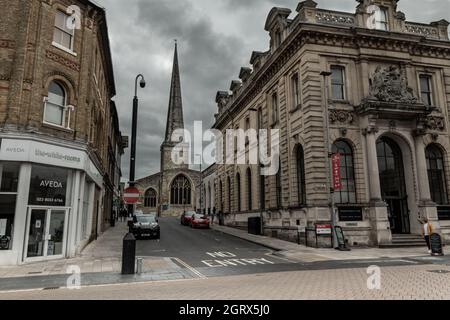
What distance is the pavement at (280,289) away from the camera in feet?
24.0

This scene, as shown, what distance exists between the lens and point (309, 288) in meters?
8.22

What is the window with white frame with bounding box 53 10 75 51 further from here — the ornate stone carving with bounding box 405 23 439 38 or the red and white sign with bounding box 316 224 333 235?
the ornate stone carving with bounding box 405 23 439 38

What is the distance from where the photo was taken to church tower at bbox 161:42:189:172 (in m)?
78.3

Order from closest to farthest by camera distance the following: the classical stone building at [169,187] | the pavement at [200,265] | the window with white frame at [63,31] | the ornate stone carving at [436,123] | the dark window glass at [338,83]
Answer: the pavement at [200,265] → the window with white frame at [63,31] → the dark window glass at [338,83] → the ornate stone carving at [436,123] → the classical stone building at [169,187]

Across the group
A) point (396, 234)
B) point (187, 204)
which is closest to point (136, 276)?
point (396, 234)

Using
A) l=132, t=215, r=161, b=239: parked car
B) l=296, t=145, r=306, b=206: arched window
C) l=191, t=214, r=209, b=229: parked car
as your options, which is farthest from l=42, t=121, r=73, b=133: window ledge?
l=191, t=214, r=209, b=229: parked car

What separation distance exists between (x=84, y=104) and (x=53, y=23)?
3703 mm

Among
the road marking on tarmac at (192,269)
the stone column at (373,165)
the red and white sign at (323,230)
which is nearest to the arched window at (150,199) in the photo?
the red and white sign at (323,230)

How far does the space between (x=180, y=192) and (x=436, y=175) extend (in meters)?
59.9

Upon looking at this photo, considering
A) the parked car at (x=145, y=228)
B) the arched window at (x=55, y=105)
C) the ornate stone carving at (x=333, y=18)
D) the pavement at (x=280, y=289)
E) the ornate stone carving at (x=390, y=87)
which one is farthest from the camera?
the parked car at (x=145, y=228)

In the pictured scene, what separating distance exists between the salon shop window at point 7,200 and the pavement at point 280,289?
527 cm

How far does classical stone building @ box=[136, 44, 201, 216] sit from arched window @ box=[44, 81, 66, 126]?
60.0 meters

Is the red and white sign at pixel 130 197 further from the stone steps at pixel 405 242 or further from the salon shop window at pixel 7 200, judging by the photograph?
the stone steps at pixel 405 242
